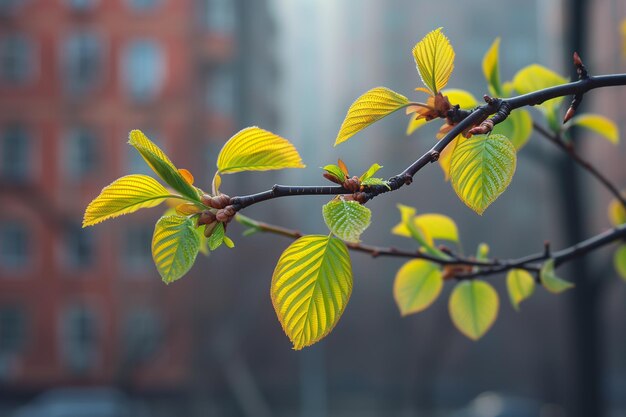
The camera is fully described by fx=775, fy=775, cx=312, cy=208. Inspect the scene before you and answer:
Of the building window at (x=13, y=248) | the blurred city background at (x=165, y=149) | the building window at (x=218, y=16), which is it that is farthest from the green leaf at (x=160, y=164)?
the building window at (x=13, y=248)

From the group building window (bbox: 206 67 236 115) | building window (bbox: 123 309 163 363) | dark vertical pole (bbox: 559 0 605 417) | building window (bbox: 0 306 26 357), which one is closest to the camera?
dark vertical pole (bbox: 559 0 605 417)

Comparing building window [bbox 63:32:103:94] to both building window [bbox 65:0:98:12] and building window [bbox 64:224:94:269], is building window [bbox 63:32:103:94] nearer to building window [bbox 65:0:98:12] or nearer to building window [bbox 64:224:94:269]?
building window [bbox 65:0:98:12]

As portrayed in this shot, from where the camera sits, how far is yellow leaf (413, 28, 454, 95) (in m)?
0.31

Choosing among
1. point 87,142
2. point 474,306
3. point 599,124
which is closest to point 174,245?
point 474,306

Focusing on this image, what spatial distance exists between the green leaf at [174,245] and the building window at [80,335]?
9.71 meters

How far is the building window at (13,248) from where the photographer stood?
9.52 m

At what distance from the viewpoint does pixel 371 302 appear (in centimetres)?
973

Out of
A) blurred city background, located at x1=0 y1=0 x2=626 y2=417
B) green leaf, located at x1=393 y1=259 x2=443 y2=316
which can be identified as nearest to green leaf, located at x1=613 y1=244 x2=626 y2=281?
green leaf, located at x1=393 y1=259 x2=443 y2=316

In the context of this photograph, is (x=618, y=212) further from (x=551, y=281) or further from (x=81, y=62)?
(x=81, y=62)

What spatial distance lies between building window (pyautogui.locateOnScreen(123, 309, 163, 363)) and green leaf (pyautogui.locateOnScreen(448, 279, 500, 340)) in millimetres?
6782

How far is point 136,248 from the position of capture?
9.41m

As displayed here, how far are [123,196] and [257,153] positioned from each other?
58 millimetres

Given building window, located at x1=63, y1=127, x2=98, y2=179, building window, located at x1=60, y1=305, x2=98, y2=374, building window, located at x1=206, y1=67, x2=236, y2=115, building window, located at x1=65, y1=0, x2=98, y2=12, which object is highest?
building window, located at x1=65, y1=0, x2=98, y2=12

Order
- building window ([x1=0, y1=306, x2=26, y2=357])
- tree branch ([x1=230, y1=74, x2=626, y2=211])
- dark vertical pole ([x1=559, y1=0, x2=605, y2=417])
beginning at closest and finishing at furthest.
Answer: tree branch ([x1=230, y1=74, x2=626, y2=211]) → dark vertical pole ([x1=559, y1=0, x2=605, y2=417]) → building window ([x1=0, y1=306, x2=26, y2=357])
